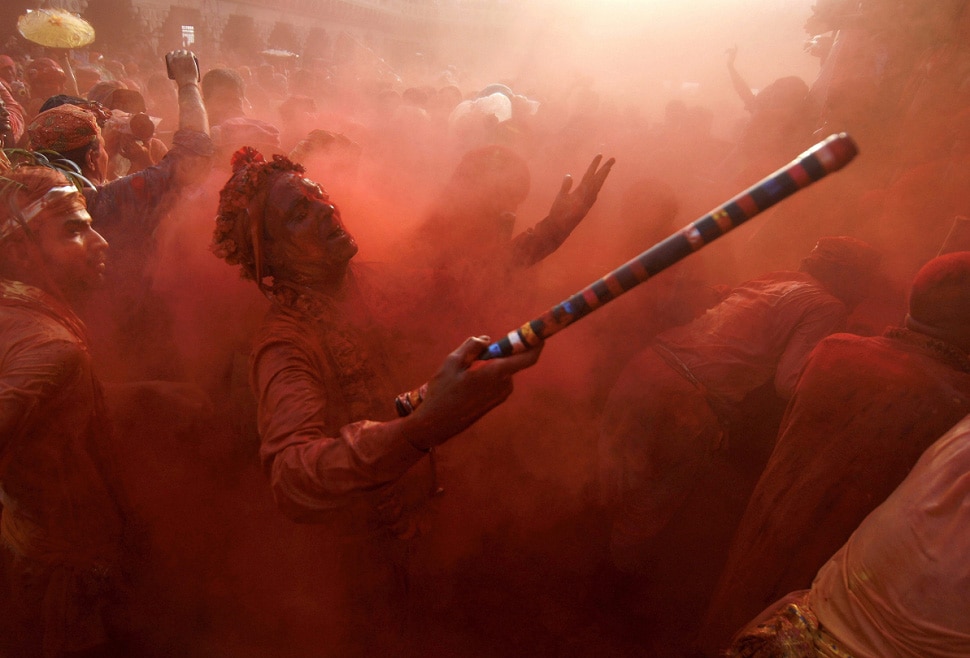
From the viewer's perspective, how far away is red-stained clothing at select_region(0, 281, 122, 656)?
183 cm

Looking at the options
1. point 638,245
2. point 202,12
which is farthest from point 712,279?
point 202,12

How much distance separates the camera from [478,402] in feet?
4.95

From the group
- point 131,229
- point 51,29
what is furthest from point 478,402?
point 51,29

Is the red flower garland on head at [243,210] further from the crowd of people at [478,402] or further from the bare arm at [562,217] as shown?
the bare arm at [562,217]

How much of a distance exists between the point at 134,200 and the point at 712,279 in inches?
200

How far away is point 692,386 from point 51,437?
11.6ft

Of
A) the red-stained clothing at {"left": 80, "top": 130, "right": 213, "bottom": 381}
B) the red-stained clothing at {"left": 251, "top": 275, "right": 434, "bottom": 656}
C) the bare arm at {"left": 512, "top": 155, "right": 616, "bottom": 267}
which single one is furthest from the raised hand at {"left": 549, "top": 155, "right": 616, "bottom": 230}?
the red-stained clothing at {"left": 80, "top": 130, "right": 213, "bottom": 381}

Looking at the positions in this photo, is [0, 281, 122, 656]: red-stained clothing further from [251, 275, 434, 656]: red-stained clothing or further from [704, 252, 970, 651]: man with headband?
[704, 252, 970, 651]: man with headband

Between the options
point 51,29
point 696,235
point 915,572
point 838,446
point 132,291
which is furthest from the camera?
point 51,29

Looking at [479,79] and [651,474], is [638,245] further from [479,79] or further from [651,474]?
[479,79]

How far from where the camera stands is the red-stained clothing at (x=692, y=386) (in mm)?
2945

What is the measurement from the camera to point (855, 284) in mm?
3080

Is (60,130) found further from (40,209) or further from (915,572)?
(915,572)

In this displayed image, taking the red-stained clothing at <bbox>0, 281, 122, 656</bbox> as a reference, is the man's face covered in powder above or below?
above
